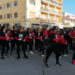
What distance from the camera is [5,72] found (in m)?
4.93

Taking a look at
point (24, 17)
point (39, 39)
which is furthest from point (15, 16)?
point (39, 39)

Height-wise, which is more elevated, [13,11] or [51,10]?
[51,10]

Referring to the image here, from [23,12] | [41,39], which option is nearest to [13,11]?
[23,12]

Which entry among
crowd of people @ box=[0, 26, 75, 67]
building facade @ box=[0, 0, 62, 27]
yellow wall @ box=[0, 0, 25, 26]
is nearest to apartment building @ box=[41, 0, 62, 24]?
building facade @ box=[0, 0, 62, 27]

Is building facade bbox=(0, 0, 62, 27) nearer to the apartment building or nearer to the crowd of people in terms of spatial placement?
the apartment building

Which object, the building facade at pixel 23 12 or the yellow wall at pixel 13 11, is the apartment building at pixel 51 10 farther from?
the yellow wall at pixel 13 11

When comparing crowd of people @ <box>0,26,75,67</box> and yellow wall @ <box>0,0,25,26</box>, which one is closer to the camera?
crowd of people @ <box>0,26,75,67</box>

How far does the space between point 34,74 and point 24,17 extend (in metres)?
28.1

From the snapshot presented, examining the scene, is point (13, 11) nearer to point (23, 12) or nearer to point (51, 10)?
point (23, 12)

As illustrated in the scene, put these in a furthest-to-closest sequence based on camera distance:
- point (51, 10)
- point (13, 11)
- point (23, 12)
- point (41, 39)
Result: 1. point (51, 10)
2. point (13, 11)
3. point (23, 12)
4. point (41, 39)

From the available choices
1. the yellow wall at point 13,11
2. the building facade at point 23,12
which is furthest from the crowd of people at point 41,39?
the yellow wall at point 13,11

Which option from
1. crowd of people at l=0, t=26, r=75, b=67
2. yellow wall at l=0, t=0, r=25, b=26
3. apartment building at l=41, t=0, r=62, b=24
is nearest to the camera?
crowd of people at l=0, t=26, r=75, b=67

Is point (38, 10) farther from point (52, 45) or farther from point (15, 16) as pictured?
point (52, 45)

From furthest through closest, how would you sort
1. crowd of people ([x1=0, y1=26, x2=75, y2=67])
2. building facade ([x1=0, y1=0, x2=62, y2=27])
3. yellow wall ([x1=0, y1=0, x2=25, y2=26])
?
yellow wall ([x1=0, y1=0, x2=25, y2=26])
building facade ([x1=0, y1=0, x2=62, y2=27])
crowd of people ([x1=0, y1=26, x2=75, y2=67])
